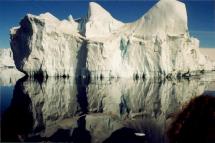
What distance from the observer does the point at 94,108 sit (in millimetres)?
3656

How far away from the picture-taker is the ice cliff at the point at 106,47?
167 inches

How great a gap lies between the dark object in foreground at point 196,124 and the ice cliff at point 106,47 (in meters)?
3.28

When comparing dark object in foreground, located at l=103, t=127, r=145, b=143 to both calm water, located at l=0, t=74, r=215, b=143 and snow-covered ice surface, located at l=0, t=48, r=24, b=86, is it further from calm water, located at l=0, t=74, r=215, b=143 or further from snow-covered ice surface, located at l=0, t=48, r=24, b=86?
snow-covered ice surface, located at l=0, t=48, r=24, b=86

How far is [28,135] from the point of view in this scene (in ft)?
10.6

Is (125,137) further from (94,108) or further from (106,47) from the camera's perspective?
(106,47)

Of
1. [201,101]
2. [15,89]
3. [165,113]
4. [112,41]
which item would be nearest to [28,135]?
[15,89]

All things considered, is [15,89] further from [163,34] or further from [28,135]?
[163,34]

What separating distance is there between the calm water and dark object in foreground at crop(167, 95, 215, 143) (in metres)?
2.48

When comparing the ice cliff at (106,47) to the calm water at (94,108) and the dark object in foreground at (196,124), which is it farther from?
the dark object in foreground at (196,124)

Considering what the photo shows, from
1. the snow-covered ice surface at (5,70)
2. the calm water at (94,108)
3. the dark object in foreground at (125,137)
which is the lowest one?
the dark object in foreground at (125,137)

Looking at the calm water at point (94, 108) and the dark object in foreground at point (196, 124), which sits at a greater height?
the dark object in foreground at point (196, 124)

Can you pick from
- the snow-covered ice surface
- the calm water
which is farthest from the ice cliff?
the snow-covered ice surface

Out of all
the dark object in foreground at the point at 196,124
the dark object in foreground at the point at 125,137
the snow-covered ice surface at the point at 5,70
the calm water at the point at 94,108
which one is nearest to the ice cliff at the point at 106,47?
the calm water at the point at 94,108

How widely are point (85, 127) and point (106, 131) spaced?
0.20 metres
